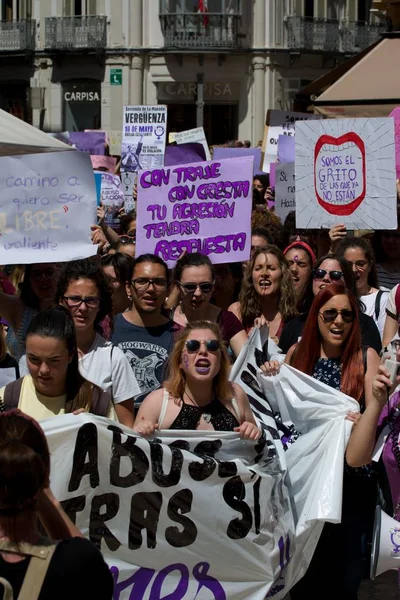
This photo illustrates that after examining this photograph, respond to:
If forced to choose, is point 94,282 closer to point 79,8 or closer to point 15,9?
point 79,8

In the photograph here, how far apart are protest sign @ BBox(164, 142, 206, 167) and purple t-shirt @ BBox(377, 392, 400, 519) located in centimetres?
735

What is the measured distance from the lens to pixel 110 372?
4582 mm

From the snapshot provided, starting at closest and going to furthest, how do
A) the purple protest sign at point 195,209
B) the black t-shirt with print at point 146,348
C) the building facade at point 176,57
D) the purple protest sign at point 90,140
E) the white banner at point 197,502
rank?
the white banner at point 197,502 < the black t-shirt with print at point 146,348 < the purple protest sign at point 195,209 < the purple protest sign at point 90,140 < the building facade at point 176,57

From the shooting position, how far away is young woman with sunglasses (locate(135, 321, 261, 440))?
445 cm

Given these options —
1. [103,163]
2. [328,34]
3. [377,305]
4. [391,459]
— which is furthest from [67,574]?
[328,34]

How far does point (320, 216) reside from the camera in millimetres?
Result: 7910

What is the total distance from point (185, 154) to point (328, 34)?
2685 cm

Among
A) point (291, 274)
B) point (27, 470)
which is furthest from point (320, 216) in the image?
point (27, 470)

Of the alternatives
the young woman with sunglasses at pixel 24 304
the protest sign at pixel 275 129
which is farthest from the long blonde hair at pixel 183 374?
the protest sign at pixel 275 129

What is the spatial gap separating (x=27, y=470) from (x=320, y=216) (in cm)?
548

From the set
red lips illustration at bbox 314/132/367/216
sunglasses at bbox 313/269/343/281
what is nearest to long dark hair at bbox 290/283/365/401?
sunglasses at bbox 313/269/343/281

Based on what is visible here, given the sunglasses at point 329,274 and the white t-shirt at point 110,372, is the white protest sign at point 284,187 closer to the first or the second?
the sunglasses at point 329,274

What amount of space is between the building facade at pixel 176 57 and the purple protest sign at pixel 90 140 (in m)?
19.8

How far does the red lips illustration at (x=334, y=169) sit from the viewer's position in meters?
7.80
